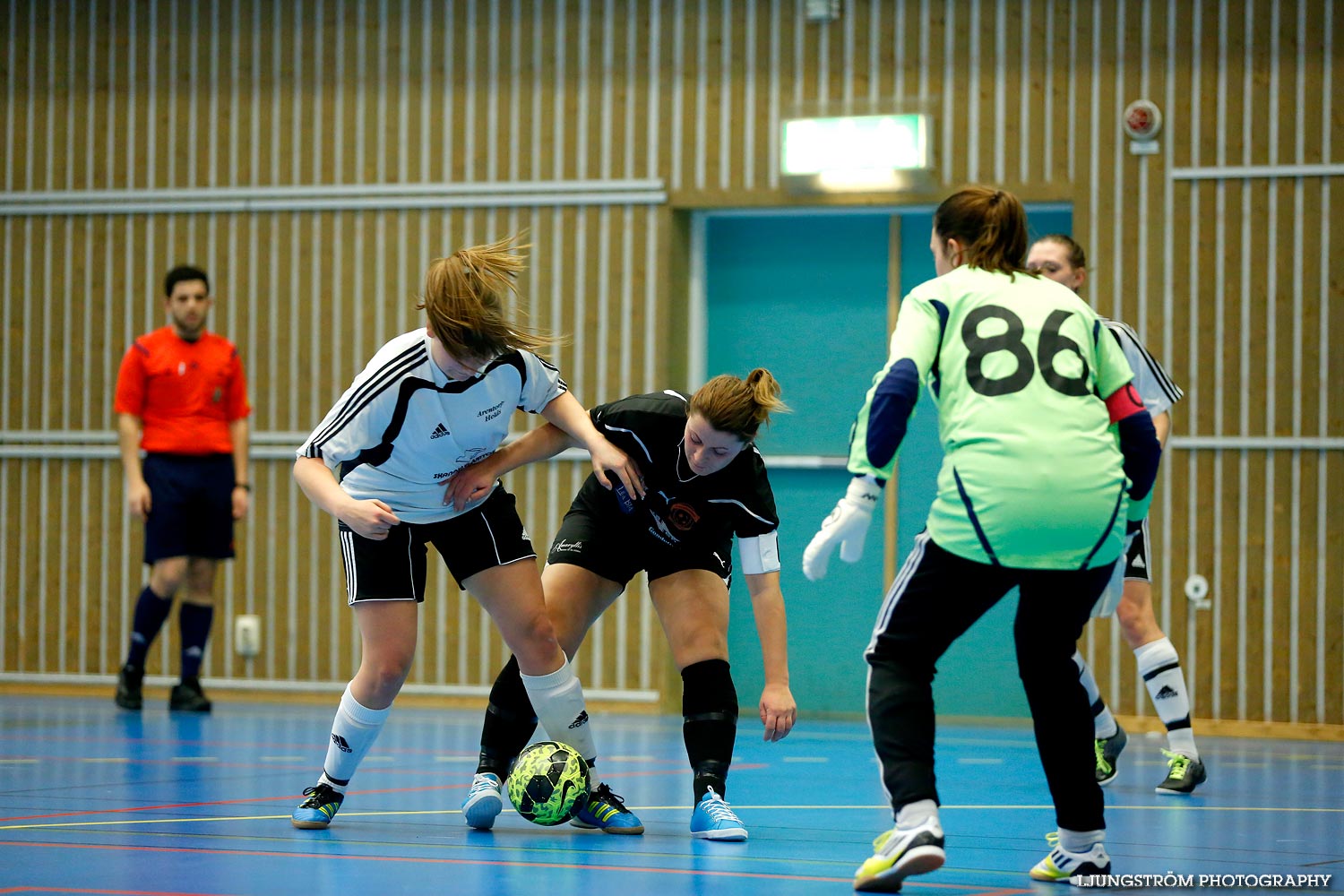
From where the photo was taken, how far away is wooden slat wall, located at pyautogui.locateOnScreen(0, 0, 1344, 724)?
340 inches

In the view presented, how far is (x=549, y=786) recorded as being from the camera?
418 cm

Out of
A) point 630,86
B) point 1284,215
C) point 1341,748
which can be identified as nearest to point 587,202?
point 630,86

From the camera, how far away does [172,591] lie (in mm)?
8375

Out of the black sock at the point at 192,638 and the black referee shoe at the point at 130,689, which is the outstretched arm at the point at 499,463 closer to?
the black sock at the point at 192,638

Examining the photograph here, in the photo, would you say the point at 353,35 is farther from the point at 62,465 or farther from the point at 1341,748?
the point at 1341,748

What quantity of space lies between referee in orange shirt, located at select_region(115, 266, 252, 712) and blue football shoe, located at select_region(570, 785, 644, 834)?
4308 mm

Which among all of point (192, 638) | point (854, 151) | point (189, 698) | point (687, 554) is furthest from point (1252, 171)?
point (189, 698)

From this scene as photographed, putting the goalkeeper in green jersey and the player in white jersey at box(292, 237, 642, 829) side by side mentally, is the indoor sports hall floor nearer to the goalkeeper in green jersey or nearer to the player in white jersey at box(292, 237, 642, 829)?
the goalkeeper in green jersey

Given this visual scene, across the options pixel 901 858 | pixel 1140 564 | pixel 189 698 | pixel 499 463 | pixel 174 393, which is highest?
pixel 174 393

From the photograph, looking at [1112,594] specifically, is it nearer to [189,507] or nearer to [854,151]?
[189,507]

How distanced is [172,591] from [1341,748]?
5919 mm

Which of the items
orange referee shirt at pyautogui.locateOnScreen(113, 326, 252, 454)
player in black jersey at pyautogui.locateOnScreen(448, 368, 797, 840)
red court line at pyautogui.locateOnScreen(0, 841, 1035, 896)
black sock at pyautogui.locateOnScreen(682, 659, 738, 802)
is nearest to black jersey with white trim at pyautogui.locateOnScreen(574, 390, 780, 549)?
player in black jersey at pyautogui.locateOnScreen(448, 368, 797, 840)

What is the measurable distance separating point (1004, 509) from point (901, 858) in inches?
28.1

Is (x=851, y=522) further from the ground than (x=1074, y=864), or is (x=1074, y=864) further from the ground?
(x=851, y=522)
